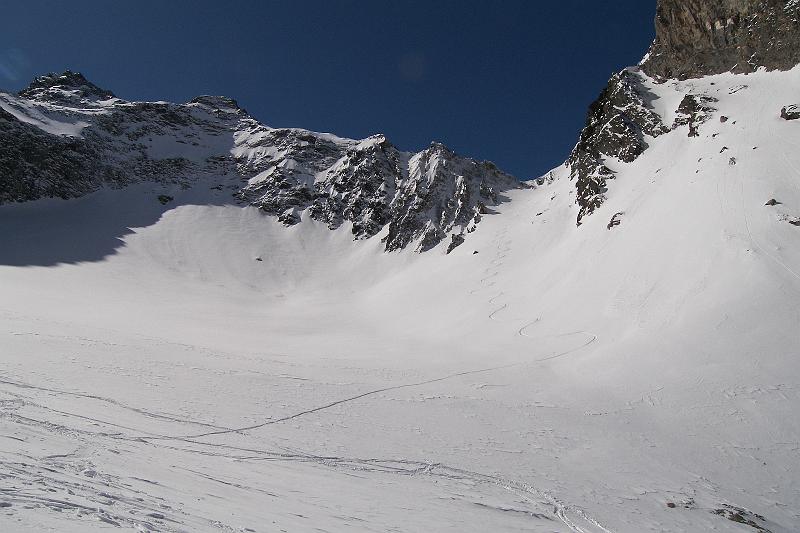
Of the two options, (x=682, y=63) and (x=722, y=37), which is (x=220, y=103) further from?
(x=722, y=37)

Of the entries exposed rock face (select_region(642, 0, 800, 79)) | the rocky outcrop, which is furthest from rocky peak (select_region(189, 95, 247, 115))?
the rocky outcrop

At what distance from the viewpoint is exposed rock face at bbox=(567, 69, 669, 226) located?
38469 mm

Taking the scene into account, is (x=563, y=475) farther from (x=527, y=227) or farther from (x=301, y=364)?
(x=527, y=227)

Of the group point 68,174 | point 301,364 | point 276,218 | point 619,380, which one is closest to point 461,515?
point 619,380

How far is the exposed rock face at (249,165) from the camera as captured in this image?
58.0 metres

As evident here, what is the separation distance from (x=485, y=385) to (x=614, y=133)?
34.7 metres

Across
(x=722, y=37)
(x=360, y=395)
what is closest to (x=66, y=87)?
(x=360, y=395)

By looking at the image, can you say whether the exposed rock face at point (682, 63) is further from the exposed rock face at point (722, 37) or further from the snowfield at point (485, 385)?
the snowfield at point (485, 385)

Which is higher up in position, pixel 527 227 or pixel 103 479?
pixel 527 227

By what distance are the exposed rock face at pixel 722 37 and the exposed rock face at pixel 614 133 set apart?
3.31 meters

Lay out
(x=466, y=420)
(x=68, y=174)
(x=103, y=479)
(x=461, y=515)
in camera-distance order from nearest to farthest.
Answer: (x=103, y=479), (x=461, y=515), (x=466, y=420), (x=68, y=174)

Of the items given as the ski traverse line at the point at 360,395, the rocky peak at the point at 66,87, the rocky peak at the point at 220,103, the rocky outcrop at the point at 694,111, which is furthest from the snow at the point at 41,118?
the rocky outcrop at the point at 694,111

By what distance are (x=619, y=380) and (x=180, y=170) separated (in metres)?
74.7

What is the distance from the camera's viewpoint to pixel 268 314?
122 ft
